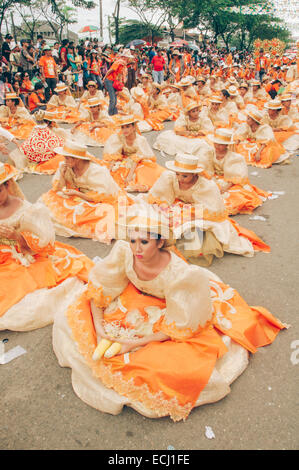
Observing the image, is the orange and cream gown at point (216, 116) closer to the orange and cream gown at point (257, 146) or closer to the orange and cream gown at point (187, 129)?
the orange and cream gown at point (187, 129)

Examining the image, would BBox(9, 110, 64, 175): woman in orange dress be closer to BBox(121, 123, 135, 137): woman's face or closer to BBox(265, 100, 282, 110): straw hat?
BBox(121, 123, 135, 137): woman's face

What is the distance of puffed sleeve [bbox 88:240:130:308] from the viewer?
255cm

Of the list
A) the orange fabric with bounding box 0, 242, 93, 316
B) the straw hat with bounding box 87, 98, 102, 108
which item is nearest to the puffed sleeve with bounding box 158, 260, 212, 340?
the orange fabric with bounding box 0, 242, 93, 316

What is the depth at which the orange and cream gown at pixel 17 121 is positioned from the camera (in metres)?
9.25

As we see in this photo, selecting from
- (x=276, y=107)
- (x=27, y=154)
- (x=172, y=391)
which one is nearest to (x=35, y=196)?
(x=27, y=154)

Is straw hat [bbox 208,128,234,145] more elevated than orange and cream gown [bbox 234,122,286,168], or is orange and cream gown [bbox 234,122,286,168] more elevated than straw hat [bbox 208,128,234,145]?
straw hat [bbox 208,128,234,145]

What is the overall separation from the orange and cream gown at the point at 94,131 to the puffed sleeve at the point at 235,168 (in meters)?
4.52

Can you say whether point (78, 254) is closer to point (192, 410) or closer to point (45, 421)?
point (45, 421)

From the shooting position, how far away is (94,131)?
9164 mm

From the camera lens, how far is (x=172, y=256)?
8.34 ft

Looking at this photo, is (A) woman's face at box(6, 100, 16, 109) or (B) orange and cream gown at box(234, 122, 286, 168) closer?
(B) orange and cream gown at box(234, 122, 286, 168)

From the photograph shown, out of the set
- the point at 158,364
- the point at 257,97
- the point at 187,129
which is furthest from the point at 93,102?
the point at 257,97

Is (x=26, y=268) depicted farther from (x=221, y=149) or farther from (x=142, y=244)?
(x=221, y=149)

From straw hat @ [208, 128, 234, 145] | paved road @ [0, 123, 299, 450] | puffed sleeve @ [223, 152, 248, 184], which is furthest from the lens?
puffed sleeve @ [223, 152, 248, 184]
